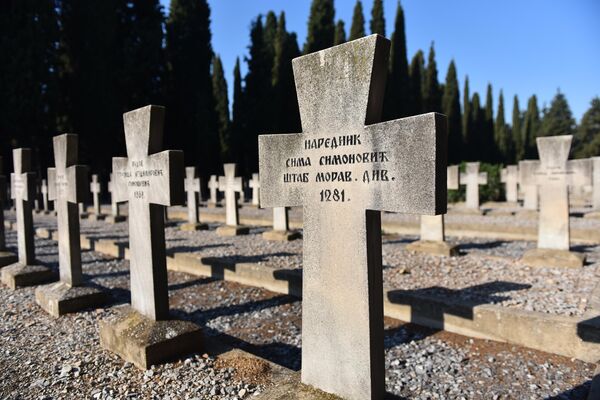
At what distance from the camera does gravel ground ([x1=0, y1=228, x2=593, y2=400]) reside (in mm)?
3207

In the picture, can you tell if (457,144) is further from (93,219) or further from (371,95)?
(371,95)

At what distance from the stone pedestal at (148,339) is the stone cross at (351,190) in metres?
1.44

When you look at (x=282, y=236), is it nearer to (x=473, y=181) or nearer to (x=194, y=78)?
Result: (x=473, y=181)

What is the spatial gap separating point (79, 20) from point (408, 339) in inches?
1155

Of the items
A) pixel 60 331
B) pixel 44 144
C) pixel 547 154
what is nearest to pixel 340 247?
pixel 60 331

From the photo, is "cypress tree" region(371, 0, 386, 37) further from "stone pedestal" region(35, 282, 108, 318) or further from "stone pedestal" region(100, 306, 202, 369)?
"stone pedestal" region(100, 306, 202, 369)

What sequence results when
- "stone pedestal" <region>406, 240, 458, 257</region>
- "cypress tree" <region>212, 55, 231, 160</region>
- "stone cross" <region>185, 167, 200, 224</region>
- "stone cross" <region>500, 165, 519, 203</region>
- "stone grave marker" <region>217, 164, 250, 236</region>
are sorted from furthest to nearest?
"cypress tree" <region>212, 55, 231, 160</region> → "stone cross" <region>500, 165, 519, 203</region> → "stone cross" <region>185, 167, 200, 224</region> → "stone grave marker" <region>217, 164, 250, 236</region> → "stone pedestal" <region>406, 240, 458, 257</region>

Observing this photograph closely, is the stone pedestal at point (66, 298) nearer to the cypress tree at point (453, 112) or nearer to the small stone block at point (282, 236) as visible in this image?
the small stone block at point (282, 236)

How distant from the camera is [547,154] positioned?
24.3 ft

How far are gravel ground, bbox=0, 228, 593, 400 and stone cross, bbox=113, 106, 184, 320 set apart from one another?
25.1 inches

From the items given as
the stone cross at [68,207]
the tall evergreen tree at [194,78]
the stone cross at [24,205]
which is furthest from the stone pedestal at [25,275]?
the tall evergreen tree at [194,78]

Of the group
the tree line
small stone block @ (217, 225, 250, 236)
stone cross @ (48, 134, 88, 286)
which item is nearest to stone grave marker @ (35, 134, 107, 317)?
stone cross @ (48, 134, 88, 286)

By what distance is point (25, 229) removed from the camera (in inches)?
268

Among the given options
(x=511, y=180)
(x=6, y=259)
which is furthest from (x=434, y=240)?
(x=511, y=180)
